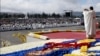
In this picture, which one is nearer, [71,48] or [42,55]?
[42,55]

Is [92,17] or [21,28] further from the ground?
[92,17]

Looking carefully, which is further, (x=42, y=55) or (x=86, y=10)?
(x=86, y=10)

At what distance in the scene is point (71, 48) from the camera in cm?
636

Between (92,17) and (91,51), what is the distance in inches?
71.2

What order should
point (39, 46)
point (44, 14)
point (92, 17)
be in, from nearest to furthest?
point (39, 46), point (92, 17), point (44, 14)

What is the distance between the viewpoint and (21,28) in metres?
31.8

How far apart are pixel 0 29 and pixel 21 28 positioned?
10.6ft

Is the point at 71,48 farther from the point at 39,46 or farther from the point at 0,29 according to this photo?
the point at 0,29

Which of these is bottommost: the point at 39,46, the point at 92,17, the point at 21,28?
the point at 21,28

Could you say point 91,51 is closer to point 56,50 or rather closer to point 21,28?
point 56,50

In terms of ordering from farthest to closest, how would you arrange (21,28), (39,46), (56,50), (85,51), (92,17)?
(21,28) → (92,17) → (39,46) → (56,50) → (85,51)

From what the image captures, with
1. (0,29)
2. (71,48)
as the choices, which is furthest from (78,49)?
(0,29)

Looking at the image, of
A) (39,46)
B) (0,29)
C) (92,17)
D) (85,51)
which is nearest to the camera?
(85,51)

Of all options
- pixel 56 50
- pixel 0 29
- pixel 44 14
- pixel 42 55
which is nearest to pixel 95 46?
pixel 56 50
